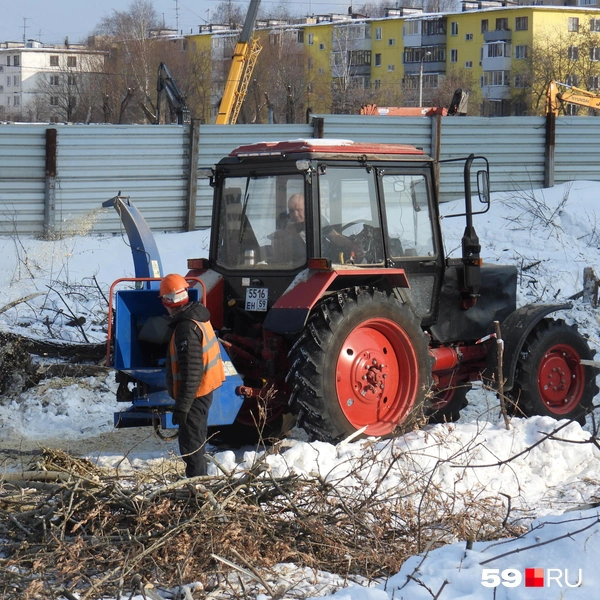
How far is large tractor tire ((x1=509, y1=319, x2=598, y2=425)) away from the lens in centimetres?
861

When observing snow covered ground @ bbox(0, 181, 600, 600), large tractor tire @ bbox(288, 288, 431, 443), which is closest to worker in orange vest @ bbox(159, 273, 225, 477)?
snow covered ground @ bbox(0, 181, 600, 600)

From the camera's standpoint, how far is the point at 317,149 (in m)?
7.71

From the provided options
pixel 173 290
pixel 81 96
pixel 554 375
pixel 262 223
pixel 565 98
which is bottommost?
pixel 554 375

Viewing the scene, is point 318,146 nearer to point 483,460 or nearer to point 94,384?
point 483,460

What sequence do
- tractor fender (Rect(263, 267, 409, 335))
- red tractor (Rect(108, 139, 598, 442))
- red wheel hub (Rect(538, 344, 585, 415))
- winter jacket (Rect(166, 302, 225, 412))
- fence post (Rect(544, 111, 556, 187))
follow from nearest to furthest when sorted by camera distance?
winter jacket (Rect(166, 302, 225, 412)), tractor fender (Rect(263, 267, 409, 335)), red tractor (Rect(108, 139, 598, 442)), red wheel hub (Rect(538, 344, 585, 415)), fence post (Rect(544, 111, 556, 187))

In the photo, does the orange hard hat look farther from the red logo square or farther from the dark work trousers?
the red logo square

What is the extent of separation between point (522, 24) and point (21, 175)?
211 feet

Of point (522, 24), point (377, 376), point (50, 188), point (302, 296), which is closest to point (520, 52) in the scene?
point (522, 24)

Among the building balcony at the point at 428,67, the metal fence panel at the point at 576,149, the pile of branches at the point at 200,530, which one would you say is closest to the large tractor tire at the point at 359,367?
the pile of branches at the point at 200,530

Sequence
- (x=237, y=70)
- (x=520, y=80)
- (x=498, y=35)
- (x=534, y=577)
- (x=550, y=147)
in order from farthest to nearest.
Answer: (x=498, y=35) < (x=520, y=80) < (x=237, y=70) < (x=550, y=147) < (x=534, y=577)

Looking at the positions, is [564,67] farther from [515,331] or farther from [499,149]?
[515,331]

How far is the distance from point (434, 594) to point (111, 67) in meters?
62.0

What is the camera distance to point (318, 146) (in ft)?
25.4

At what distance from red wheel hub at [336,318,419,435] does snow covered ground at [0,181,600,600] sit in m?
0.43
